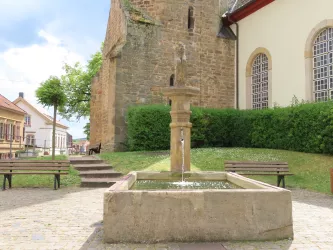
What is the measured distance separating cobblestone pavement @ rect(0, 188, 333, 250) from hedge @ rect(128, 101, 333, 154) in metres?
4.71

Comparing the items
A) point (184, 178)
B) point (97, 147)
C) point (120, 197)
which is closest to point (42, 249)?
point (120, 197)

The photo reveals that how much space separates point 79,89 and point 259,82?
22.6m

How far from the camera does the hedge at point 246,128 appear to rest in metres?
12.6

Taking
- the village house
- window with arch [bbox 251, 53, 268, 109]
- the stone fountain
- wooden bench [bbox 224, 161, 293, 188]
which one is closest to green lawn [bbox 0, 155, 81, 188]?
wooden bench [bbox 224, 161, 293, 188]

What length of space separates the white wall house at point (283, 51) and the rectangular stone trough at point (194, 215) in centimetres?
1159

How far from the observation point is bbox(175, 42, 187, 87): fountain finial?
7.14m

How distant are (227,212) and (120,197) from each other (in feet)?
4.62

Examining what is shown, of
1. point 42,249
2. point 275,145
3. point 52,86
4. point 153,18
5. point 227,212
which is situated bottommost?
point 42,249

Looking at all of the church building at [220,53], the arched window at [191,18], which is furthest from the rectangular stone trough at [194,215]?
the arched window at [191,18]

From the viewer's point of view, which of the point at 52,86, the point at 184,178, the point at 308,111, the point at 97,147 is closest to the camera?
the point at 184,178

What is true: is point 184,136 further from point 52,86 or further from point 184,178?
point 52,86

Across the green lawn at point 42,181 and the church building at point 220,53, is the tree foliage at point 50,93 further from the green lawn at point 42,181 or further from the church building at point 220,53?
the green lawn at point 42,181

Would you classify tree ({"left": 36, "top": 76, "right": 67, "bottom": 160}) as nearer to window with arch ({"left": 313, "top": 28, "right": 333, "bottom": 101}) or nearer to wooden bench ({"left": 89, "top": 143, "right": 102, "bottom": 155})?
wooden bench ({"left": 89, "top": 143, "right": 102, "bottom": 155})

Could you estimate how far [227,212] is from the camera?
433cm
